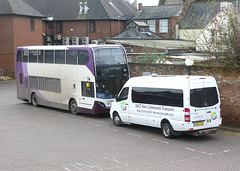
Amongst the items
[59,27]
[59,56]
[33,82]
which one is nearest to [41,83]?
[33,82]

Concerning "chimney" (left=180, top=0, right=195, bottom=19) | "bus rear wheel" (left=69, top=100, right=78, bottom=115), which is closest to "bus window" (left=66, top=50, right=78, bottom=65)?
"bus rear wheel" (left=69, top=100, right=78, bottom=115)

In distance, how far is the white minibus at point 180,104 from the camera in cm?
1507

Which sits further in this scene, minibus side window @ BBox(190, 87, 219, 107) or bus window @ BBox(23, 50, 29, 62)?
bus window @ BBox(23, 50, 29, 62)

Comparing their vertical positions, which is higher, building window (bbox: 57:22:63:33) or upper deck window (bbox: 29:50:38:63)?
building window (bbox: 57:22:63:33)

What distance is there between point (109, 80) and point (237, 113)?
704 cm

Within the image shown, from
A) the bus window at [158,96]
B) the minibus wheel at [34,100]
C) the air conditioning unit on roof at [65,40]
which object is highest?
the air conditioning unit on roof at [65,40]

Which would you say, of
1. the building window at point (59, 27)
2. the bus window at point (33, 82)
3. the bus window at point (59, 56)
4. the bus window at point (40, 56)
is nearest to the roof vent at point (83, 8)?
the building window at point (59, 27)

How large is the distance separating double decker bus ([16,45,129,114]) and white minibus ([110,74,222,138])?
4.33 m

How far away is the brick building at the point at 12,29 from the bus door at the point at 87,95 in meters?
29.2

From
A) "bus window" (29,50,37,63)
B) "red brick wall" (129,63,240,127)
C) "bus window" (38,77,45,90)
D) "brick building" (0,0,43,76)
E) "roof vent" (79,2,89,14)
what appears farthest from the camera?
"roof vent" (79,2,89,14)

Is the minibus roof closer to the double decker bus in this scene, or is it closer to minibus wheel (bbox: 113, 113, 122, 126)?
minibus wheel (bbox: 113, 113, 122, 126)

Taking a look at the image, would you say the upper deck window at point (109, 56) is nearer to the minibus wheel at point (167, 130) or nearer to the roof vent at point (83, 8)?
the minibus wheel at point (167, 130)

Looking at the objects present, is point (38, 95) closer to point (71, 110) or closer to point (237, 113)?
point (71, 110)

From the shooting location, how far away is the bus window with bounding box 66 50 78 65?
22.5 meters
